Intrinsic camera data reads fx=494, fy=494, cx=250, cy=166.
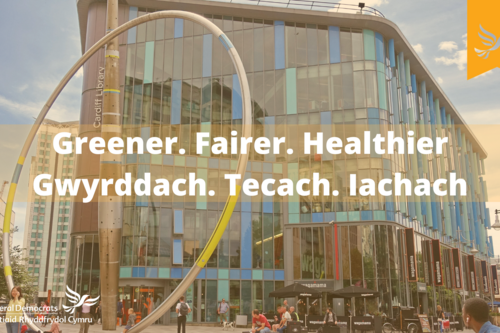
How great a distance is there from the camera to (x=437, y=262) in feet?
148

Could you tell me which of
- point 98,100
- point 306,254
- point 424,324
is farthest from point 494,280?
point 98,100


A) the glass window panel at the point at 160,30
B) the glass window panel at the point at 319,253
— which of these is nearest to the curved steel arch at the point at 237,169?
the glass window panel at the point at 160,30

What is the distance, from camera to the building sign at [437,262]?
144ft

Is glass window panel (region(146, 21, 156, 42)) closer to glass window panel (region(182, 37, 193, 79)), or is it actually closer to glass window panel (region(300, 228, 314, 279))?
glass window panel (region(182, 37, 193, 79))

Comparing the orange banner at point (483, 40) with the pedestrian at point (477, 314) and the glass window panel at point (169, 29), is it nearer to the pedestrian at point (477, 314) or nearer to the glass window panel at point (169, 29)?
the glass window panel at point (169, 29)

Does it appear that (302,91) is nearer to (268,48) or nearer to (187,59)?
(268,48)

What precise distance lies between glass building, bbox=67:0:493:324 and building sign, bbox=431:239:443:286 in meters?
0.29

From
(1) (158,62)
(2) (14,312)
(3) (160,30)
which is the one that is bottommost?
(2) (14,312)

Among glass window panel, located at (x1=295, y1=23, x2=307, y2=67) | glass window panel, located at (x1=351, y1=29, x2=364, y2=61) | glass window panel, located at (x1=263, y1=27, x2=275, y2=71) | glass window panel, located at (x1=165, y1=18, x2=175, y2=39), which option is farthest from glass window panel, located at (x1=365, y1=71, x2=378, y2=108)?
glass window panel, located at (x1=165, y1=18, x2=175, y2=39)

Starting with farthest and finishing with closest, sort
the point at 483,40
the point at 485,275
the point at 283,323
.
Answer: the point at 485,275, the point at 483,40, the point at 283,323

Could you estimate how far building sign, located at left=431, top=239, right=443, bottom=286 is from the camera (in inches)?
1725

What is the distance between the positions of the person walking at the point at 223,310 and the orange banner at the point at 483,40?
79.4ft

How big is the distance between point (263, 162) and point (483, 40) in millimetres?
19156

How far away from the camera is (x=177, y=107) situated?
4234 centimetres
